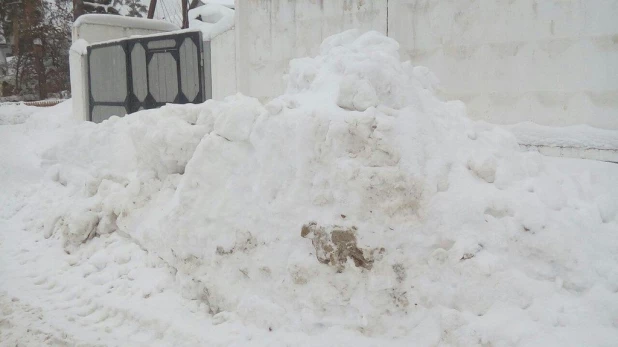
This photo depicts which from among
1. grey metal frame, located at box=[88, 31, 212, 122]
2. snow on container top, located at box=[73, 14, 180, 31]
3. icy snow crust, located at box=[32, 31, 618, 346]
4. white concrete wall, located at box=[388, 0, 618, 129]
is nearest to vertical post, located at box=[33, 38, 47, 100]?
snow on container top, located at box=[73, 14, 180, 31]

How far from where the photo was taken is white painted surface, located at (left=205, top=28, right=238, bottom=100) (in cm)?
880

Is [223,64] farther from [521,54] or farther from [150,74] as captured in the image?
[521,54]

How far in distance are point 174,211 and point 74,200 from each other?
293 cm

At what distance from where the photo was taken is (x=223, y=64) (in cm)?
902

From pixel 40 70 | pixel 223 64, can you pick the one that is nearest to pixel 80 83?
pixel 223 64

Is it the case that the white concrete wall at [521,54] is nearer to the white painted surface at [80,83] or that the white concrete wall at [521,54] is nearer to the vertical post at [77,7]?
the white painted surface at [80,83]

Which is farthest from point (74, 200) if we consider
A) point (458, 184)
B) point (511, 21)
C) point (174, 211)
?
point (511, 21)

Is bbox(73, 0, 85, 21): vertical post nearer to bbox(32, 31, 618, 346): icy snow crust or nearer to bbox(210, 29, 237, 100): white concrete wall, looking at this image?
bbox(210, 29, 237, 100): white concrete wall

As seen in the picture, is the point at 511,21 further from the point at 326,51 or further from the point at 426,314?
the point at 426,314

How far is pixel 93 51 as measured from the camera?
42.4ft

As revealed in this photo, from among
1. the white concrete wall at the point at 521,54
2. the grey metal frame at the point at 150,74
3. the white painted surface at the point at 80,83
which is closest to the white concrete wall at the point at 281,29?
the white concrete wall at the point at 521,54

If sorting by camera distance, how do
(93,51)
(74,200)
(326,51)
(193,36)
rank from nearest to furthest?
(326,51) → (74,200) → (193,36) → (93,51)

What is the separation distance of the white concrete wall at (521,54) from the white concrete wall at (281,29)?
0.56m

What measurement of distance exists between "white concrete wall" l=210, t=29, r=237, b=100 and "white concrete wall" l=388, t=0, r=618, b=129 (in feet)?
10.1
